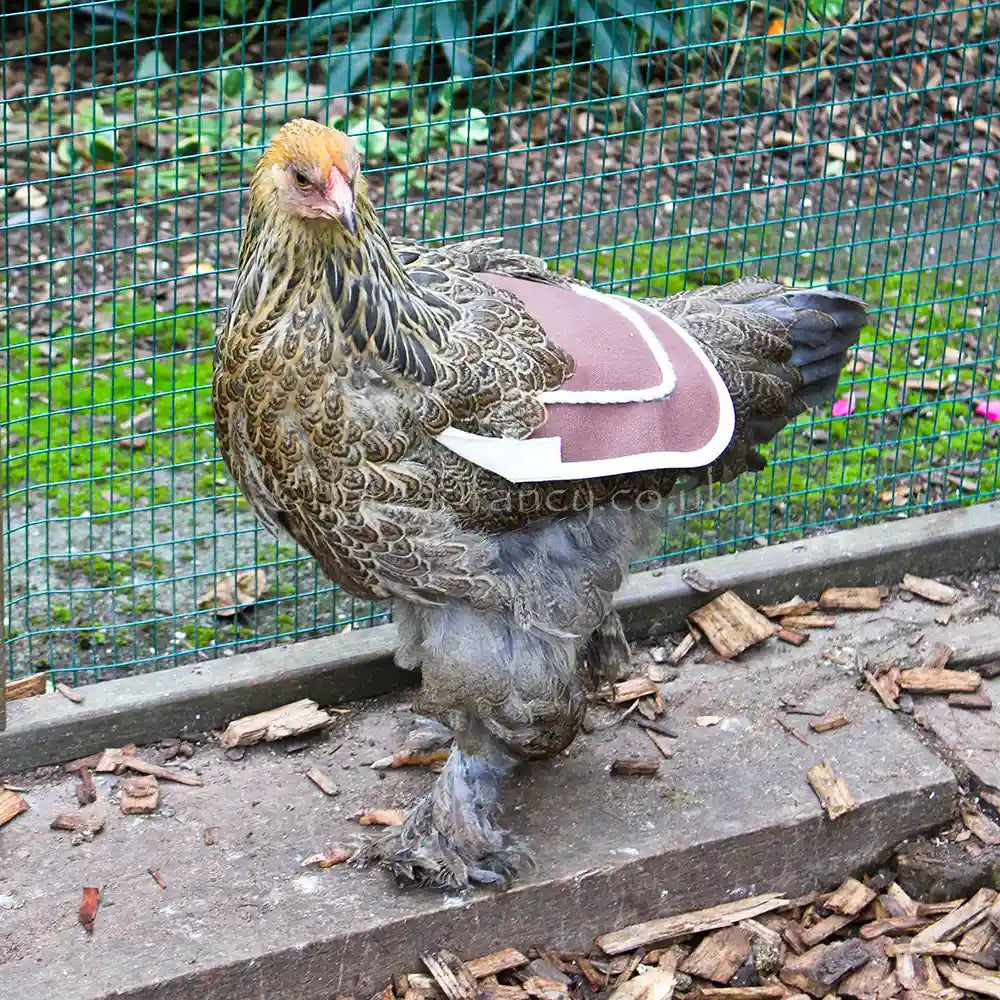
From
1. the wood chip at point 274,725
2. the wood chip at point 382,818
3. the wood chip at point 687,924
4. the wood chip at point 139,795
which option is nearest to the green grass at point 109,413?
the wood chip at point 274,725

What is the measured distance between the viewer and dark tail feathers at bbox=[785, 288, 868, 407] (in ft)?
13.5

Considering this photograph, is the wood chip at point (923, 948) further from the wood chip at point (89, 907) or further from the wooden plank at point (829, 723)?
the wood chip at point (89, 907)

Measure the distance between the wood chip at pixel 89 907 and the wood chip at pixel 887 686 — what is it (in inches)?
89.2

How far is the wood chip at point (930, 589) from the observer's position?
5043 mm

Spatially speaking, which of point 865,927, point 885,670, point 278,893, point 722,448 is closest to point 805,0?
point 722,448

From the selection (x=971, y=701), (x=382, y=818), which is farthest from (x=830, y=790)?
(x=382, y=818)

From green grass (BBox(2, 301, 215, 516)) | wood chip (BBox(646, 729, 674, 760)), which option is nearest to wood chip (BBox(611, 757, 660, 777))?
wood chip (BBox(646, 729, 674, 760))

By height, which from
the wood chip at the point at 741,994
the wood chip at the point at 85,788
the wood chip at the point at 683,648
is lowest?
the wood chip at the point at 741,994

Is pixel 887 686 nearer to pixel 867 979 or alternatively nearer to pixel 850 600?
pixel 850 600

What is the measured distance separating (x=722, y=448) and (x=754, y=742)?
1085 mm

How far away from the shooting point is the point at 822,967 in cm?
398

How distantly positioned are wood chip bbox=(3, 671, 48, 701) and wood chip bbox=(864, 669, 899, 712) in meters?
2.40

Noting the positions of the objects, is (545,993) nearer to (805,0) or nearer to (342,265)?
(342,265)

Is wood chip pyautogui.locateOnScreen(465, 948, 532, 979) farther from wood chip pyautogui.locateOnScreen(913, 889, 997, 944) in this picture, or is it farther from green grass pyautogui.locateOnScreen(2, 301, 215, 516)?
green grass pyautogui.locateOnScreen(2, 301, 215, 516)
